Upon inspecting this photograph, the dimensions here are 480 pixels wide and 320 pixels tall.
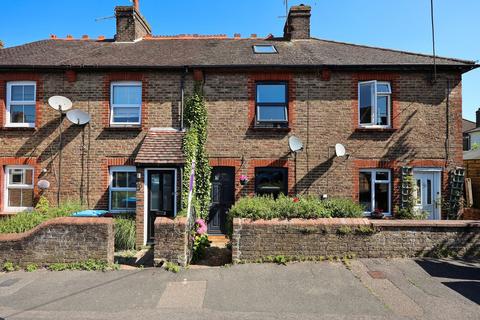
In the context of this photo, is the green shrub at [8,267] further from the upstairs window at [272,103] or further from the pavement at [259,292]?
the upstairs window at [272,103]

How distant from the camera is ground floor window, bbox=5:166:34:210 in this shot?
9945 mm

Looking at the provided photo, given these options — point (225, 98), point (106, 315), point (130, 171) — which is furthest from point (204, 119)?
point (106, 315)

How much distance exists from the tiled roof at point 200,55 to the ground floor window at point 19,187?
134 inches

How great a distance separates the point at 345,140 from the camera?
9906 millimetres

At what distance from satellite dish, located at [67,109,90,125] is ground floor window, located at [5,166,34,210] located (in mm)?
2230

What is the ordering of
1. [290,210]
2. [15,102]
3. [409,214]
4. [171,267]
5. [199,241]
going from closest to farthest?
[171,267]
[290,210]
[199,241]
[409,214]
[15,102]

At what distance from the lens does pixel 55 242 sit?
6559 mm

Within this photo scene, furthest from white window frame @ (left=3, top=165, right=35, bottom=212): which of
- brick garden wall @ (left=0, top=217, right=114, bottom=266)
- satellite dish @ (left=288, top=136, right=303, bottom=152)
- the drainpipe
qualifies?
satellite dish @ (left=288, top=136, right=303, bottom=152)

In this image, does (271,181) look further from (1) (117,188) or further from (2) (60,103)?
(2) (60,103)

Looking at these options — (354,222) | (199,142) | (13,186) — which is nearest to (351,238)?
(354,222)

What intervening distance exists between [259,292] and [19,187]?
892 cm

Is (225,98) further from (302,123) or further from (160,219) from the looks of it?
(160,219)

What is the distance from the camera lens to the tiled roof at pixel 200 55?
32.4 ft

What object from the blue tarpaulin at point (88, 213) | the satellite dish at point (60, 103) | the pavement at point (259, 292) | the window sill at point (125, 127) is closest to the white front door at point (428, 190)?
the pavement at point (259, 292)
